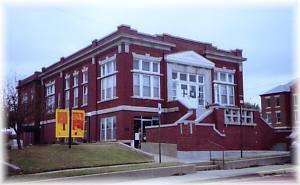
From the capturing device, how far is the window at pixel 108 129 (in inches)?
1340

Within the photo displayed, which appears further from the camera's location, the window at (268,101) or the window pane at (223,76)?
the window at (268,101)

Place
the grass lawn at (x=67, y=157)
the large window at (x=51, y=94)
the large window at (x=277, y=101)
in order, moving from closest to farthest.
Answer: the grass lawn at (x=67, y=157), the large window at (x=51, y=94), the large window at (x=277, y=101)

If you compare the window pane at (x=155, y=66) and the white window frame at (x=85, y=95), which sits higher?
the window pane at (x=155, y=66)

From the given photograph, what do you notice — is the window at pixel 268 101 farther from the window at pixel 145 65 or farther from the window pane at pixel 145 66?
the window pane at pixel 145 66

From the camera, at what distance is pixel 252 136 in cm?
3203

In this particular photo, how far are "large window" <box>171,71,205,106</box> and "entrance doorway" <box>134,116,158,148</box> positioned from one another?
3023mm

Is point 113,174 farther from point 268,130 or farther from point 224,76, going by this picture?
point 224,76

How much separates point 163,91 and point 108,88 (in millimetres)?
4633

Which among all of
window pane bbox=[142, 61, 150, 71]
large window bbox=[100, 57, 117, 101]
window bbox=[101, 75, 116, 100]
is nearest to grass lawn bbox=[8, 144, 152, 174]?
window bbox=[101, 75, 116, 100]

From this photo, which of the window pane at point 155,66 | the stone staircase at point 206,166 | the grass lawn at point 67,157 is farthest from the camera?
the window pane at point 155,66

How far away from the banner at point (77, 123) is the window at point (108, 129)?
8.09 metres

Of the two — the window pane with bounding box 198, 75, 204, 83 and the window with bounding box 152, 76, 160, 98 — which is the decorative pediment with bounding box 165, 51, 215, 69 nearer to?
the window pane with bounding box 198, 75, 204, 83

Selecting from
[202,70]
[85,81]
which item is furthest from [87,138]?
[202,70]

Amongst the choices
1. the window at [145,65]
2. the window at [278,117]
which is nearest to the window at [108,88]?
the window at [145,65]
